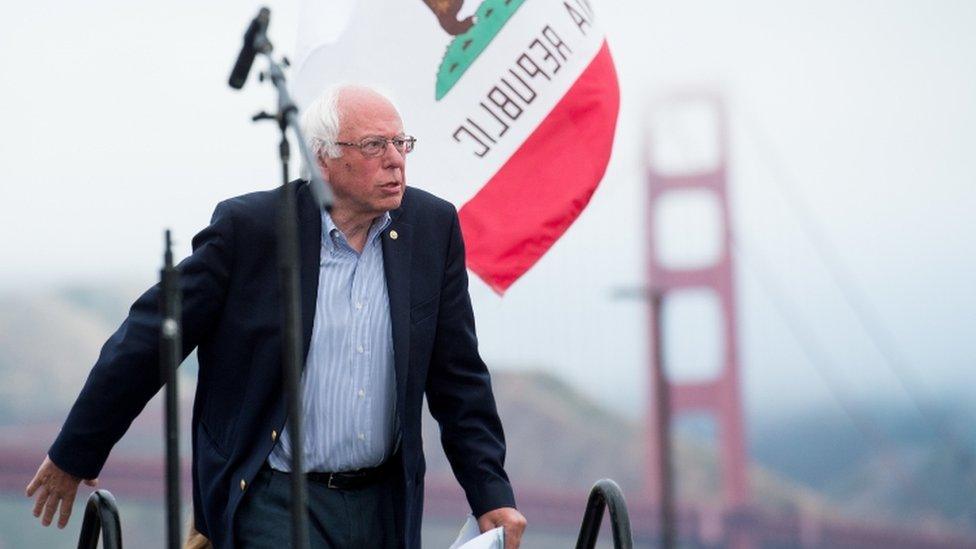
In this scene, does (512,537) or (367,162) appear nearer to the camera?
(367,162)

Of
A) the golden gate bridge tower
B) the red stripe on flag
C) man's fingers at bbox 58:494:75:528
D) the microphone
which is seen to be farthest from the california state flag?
the golden gate bridge tower

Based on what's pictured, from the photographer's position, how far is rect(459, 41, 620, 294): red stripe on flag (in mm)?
3240

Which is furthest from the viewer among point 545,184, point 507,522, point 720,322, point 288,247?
point 720,322

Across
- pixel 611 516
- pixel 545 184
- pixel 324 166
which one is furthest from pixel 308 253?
pixel 545 184

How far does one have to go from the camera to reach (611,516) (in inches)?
93.9

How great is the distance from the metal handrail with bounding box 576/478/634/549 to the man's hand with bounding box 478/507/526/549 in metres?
0.14

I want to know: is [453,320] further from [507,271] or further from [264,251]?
[507,271]

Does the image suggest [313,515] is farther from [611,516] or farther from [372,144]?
[372,144]

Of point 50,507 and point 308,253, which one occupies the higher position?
point 308,253

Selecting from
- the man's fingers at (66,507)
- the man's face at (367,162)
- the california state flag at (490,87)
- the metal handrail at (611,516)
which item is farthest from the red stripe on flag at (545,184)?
the man's fingers at (66,507)

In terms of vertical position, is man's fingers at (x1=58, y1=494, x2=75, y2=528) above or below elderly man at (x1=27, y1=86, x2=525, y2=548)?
below

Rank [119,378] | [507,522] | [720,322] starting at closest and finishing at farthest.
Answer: [119,378] < [507,522] < [720,322]

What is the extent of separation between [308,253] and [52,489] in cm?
49

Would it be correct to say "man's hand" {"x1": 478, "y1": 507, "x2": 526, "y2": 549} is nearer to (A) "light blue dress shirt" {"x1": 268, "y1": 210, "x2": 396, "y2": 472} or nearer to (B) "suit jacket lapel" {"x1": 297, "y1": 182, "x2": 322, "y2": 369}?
(A) "light blue dress shirt" {"x1": 268, "y1": 210, "x2": 396, "y2": 472}
